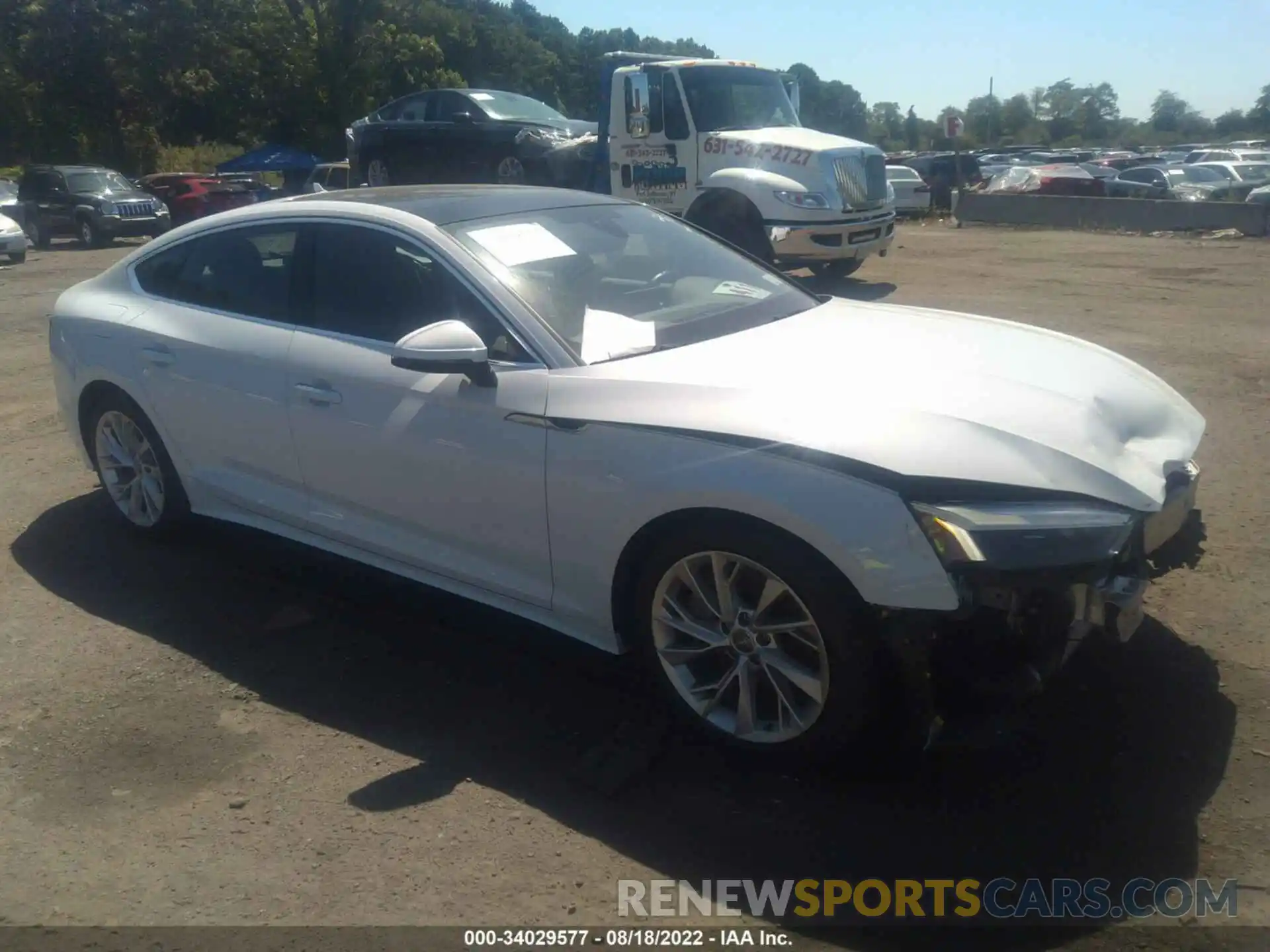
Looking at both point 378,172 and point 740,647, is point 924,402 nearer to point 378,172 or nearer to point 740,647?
point 740,647

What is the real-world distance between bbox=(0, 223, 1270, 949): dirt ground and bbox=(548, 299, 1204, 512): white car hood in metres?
0.47

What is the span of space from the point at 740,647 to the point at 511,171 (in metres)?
13.0

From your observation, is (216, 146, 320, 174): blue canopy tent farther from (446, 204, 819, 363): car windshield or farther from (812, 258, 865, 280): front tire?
(446, 204, 819, 363): car windshield

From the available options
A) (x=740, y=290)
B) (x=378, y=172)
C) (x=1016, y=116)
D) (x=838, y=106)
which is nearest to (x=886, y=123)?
(x=1016, y=116)

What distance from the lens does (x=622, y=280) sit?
4195mm

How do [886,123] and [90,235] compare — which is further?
[886,123]

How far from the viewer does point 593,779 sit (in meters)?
3.37

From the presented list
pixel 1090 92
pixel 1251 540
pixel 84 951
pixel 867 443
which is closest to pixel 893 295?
pixel 1251 540

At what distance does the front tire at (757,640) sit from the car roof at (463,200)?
5.53 feet

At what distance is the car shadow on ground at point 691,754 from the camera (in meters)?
2.95

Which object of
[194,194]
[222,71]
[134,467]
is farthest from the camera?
[222,71]

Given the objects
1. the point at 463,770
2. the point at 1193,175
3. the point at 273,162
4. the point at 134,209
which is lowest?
the point at 463,770

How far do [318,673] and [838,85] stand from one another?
90291mm

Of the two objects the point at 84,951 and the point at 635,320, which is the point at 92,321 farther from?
the point at 84,951
